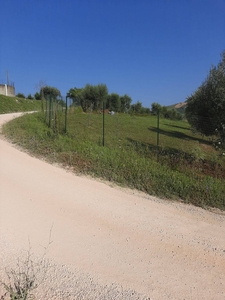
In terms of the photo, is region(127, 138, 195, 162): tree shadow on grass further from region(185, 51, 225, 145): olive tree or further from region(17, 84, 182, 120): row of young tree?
region(17, 84, 182, 120): row of young tree

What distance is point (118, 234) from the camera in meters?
3.01

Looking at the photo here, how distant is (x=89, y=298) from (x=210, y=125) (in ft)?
29.7

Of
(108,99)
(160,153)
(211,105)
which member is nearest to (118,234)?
(160,153)

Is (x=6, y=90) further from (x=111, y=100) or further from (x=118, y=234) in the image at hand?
(x=118, y=234)

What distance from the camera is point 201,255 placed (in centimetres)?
272

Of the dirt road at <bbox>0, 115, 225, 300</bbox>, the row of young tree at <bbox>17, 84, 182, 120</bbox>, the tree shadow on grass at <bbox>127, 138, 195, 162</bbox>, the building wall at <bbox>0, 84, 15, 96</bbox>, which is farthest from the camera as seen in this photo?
the building wall at <bbox>0, 84, 15, 96</bbox>

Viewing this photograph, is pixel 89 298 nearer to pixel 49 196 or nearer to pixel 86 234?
pixel 86 234

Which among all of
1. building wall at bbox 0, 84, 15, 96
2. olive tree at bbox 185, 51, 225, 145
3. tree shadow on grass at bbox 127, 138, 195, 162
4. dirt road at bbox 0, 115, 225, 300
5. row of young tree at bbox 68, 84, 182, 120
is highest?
building wall at bbox 0, 84, 15, 96

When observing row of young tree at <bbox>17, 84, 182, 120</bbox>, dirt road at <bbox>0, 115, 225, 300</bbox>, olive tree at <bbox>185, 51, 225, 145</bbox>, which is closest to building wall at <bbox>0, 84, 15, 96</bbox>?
row of young tree at <bbox>17, 84, 182, 120</bbox>

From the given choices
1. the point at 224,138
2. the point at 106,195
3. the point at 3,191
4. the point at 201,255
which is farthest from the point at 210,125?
the point at 3,191

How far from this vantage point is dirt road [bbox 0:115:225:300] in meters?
2.31

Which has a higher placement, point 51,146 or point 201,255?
point 51,146


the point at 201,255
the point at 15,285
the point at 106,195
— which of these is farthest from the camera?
the point at 106,195

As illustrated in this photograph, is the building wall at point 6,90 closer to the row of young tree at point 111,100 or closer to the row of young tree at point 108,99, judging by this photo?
the row of young tree at point 108,99
